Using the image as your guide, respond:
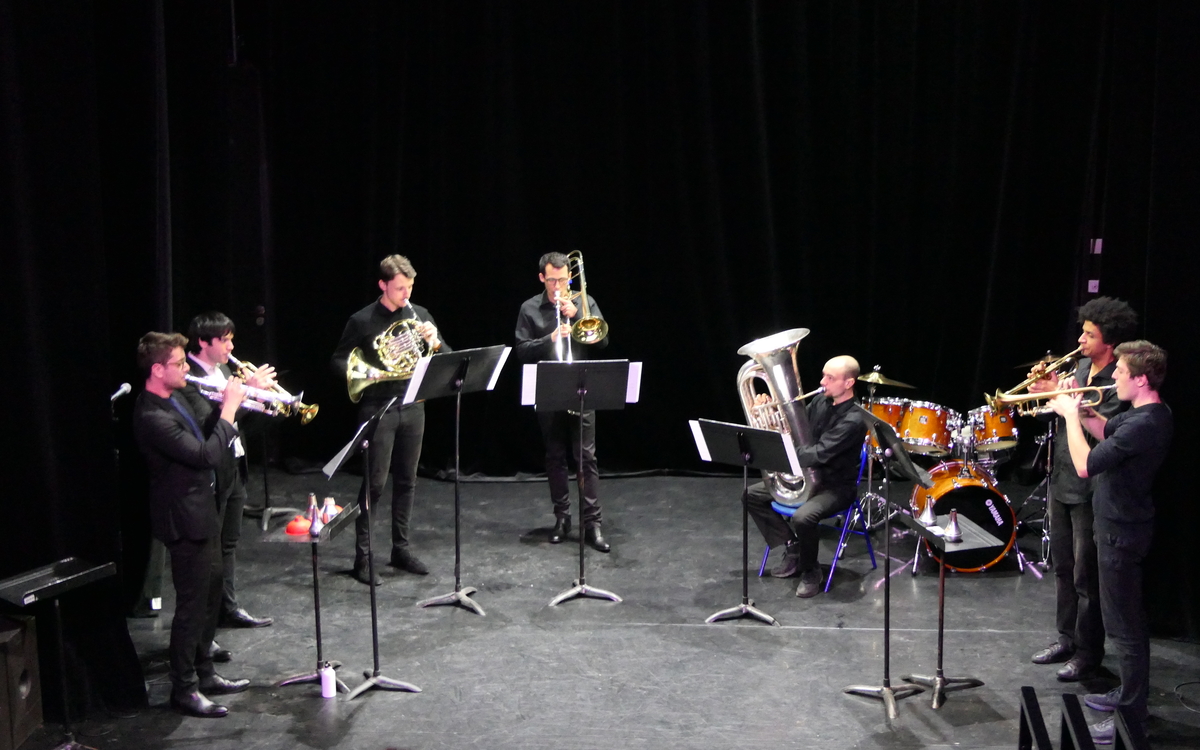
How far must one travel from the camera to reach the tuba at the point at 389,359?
255 inches

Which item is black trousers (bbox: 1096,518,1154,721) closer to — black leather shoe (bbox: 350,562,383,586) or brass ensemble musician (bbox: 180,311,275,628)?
brass ensemble musician (bbox: 180,311,275,628)

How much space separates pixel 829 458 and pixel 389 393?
265cm

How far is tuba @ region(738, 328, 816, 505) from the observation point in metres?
6.64

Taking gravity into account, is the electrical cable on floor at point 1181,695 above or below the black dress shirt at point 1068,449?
below

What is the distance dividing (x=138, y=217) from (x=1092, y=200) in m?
6.74

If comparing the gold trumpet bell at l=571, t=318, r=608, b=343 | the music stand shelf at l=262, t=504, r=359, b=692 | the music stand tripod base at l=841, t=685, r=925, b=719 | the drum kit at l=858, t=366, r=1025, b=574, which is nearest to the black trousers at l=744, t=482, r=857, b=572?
the drum kit at l=858, t=366, r=1025, b=574

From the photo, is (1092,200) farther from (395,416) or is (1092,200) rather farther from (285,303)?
(285,303)

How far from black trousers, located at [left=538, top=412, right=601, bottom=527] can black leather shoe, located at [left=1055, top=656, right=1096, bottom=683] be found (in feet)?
9.99

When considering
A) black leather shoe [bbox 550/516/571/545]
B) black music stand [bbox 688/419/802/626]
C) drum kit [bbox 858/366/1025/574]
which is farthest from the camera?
black leather shoe [bbox 550/516/571/545]

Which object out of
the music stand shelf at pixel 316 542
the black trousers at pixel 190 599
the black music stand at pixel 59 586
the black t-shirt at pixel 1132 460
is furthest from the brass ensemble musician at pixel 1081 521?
the black music stand at pixel 59 586

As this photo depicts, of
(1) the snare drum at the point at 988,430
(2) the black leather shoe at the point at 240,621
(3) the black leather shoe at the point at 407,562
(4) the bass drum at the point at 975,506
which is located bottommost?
(2) the black leather shoe at the point at 240,621

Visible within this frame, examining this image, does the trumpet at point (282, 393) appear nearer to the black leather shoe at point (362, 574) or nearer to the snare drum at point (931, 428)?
the black leather shoe at point (362, 574)

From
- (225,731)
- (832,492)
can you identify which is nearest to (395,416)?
(225,731)

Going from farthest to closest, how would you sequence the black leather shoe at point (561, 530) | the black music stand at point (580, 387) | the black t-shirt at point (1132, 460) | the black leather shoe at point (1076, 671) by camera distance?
1. the black leather shoe at point (561, 530)
2. the black music stand at point (580, 387)
3. the black leather shoe at point (1076, 671)
4. the black t-shirt at point (1132, 460)
